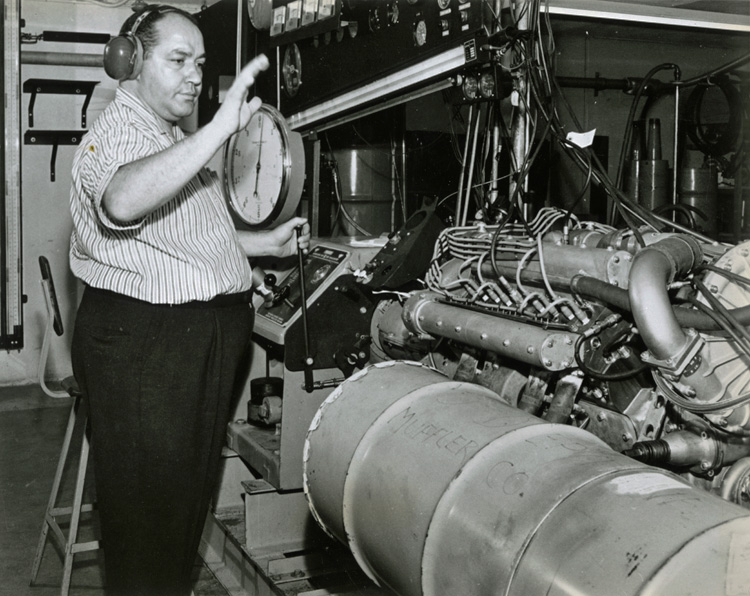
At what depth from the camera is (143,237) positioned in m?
1.88

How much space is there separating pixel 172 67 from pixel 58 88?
139 inches

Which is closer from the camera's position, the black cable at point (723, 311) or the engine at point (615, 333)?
the black cable at point (723, 311)

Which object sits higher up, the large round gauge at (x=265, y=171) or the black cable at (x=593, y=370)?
the large round gauge at (x=265, y=171)

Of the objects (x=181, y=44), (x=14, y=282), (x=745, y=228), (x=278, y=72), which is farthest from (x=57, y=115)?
(x=745, y=228)

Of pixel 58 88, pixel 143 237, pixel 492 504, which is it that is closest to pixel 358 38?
pixel 143 237

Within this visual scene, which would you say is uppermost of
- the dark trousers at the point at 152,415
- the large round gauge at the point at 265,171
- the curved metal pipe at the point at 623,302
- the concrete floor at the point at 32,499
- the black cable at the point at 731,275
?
the large round gauge at the point at 265,171

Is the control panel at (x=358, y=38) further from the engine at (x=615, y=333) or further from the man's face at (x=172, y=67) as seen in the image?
the man's face at (x=172, y=67)

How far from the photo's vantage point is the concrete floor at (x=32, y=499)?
2.79 m

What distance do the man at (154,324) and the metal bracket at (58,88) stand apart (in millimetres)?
3382

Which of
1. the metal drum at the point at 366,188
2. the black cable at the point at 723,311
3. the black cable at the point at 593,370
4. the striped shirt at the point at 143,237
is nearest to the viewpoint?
the black cable at the point at 723,311

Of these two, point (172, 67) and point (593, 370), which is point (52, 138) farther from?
point (593, 370)

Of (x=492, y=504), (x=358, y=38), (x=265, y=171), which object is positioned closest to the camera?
(x=492, y=504)

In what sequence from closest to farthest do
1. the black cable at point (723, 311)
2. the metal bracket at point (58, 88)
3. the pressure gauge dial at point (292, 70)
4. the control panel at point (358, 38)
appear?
the black cable at point (723, 311)
the control panel at point (358, 38)
the pressure gauge dial at point (292, 70)
the metal bracket at point (58, 88)

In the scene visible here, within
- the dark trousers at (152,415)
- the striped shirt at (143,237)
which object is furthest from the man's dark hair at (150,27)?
the dark trousers at (152,415)
